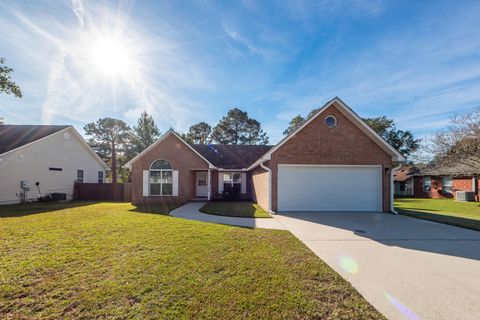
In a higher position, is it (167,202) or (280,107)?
(280,107)

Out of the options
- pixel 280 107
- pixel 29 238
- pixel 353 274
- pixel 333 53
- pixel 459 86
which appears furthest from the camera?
pixel 280 107

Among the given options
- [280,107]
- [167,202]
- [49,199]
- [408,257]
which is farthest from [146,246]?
[49,199]

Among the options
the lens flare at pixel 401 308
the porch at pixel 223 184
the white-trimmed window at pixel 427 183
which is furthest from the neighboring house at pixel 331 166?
the white-trimmed window at pixel 427 183

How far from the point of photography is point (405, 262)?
15.6 ft

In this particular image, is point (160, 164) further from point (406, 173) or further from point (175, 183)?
point (406, 173)

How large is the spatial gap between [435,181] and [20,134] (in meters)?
41.1

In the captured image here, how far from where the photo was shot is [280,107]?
16812 millimetres

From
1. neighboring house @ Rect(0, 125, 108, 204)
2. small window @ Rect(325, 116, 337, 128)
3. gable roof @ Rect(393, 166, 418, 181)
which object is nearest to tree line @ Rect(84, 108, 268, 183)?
neighboring house @ Rect(0, 125, 108, 204)

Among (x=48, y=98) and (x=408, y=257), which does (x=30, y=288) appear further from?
(x=48, y=98)

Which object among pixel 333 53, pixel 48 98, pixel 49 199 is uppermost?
pixel 333 53

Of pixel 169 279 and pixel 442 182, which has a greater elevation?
pixel 442 182

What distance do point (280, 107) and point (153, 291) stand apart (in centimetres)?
1547

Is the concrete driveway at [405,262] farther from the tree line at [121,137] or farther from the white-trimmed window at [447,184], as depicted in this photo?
→ the tree line at [121,137]

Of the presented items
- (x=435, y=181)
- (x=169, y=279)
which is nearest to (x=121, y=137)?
(x=169, y=279)
